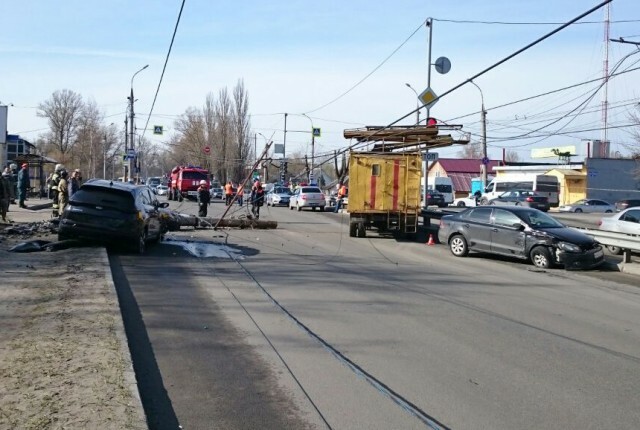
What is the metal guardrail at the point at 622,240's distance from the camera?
1623 cm

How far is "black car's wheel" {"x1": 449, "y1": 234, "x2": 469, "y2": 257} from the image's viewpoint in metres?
18.3

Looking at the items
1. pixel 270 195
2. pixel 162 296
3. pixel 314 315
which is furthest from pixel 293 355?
pixel 270 195

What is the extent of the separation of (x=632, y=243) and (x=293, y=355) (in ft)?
40.8

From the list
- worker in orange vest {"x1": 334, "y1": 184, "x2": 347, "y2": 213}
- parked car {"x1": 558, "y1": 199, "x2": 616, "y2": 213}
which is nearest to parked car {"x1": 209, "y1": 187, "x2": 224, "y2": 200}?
worker in orange vest {"x1": 334, "y1": 184, "x2": 347, "y2": 213}

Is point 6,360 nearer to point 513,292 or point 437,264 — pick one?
point 513,292

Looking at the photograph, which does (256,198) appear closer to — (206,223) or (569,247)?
(206,223)

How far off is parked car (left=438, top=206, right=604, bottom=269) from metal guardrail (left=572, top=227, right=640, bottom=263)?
27.0 inches

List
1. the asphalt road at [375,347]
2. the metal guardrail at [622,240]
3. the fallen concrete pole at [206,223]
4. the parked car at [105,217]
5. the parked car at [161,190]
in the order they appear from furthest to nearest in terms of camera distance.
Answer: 1. the parked car at [161,190]
2. the fallen concrete pole at [206,223]
3. the metal guardrail at [622,240]
4. the parked car at [105,217]
5. the asphalt road at [375,347]

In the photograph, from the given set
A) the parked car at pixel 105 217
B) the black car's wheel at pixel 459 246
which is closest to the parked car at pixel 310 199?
the black car's wheel at pixel 459 246

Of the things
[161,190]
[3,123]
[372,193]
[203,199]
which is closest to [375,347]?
[372,193]

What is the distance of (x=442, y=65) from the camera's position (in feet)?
80.5

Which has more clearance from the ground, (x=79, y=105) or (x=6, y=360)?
(x=79, y=105)

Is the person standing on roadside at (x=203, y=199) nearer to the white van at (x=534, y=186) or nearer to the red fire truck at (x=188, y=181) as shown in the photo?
the red fire truck at (x=188, y=181)

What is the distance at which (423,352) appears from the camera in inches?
280
